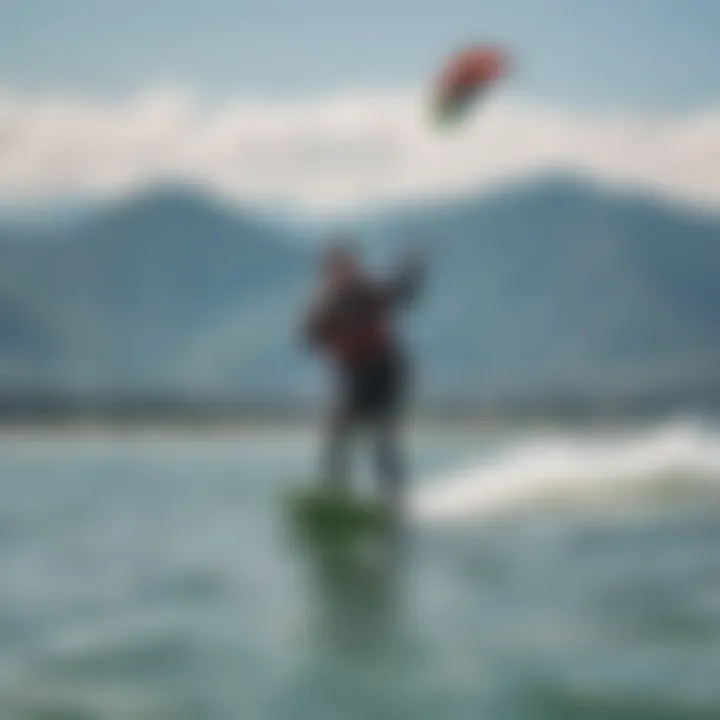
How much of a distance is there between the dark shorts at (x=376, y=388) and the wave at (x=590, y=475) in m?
0.11

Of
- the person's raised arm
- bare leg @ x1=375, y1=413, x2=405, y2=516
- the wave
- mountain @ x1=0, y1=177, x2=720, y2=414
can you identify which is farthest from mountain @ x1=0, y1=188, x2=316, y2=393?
the wave

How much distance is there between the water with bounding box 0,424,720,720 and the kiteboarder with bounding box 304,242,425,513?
1.4 inches

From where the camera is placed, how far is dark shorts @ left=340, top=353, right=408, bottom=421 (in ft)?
4.90

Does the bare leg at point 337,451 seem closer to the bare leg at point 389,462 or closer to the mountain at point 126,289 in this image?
the bare leg at point 389,462

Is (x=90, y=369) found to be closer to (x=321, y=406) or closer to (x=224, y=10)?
(x=321, y=406)

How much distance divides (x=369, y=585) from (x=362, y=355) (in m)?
0.27

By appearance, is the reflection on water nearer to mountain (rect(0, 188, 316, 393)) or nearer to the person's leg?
the person's leg

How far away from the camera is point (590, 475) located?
1.55m

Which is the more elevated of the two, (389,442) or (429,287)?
(429,287)

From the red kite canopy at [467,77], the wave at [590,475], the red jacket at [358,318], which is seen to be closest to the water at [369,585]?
the wave at [590,475]

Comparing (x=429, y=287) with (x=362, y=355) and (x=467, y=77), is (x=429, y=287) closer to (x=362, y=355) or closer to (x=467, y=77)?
(x=362, y=355)

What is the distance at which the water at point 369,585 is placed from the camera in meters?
1.38

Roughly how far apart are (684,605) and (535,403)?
289mm

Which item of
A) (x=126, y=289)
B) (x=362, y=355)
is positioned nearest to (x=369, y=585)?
(x=362, y=355)
